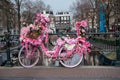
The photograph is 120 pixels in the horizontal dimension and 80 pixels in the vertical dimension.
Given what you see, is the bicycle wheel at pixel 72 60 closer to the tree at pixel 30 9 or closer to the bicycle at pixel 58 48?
the bicycle at pixel 58 48

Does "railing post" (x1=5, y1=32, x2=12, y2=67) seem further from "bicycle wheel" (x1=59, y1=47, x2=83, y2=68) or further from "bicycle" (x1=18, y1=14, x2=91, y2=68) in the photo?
"bicycle wheel" (x1=59, y1=47, x2=83, y2=68)

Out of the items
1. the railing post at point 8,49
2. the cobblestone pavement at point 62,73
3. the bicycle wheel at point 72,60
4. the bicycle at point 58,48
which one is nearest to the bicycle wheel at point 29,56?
the bicycle at point 58,48

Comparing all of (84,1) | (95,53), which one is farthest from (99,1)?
(95,53)

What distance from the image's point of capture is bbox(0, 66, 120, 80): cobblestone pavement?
27.2 ft

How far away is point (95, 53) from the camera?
1023 cm

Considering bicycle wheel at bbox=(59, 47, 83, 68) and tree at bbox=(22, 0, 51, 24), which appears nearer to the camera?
bicycle wheel at bbox=(59, 47, 83, 68)

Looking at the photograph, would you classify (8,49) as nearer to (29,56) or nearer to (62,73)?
(29,56)

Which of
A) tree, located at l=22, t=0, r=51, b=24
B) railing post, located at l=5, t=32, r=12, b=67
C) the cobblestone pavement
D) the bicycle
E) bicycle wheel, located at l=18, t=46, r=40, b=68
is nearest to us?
the cobblestone pavement

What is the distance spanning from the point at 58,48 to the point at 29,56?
880 millimetres

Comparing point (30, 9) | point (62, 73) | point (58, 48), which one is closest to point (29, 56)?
point (58, 48)

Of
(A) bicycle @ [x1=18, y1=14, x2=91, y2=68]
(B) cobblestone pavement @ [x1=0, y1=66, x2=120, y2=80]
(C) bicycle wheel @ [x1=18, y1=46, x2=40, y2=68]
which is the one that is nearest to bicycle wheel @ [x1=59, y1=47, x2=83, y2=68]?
(A) bicycle @ [x1=18, y1=14, x2=91, y2=68]

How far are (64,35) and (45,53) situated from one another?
3.06 feet

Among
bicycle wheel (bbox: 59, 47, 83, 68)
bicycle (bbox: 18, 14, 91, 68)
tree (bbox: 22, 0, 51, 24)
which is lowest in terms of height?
bicycle wheel (bbox: 59, 47, 83, 68)

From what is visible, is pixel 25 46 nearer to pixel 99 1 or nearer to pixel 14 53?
pixel 14 53
